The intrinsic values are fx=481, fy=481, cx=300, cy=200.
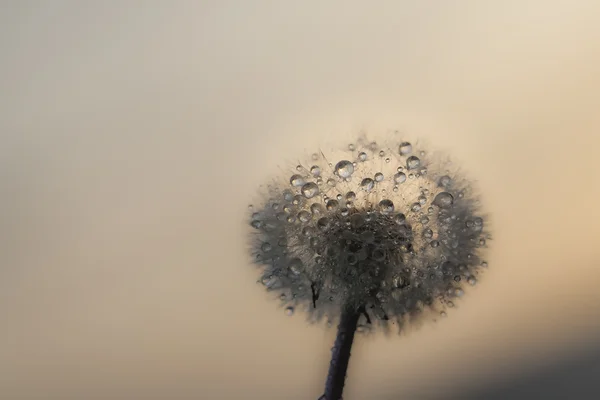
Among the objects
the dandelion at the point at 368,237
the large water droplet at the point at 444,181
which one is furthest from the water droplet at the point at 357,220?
the large water droplet at the point at 444,181

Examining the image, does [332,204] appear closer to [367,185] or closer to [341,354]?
[367,185]

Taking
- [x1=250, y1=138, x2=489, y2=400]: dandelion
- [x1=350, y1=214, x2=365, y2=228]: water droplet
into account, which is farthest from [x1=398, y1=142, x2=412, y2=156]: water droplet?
[x1=350, y1=214, x2=365, y2=228]: water droplet

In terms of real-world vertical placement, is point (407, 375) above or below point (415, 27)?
below

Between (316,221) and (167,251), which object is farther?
(167,251)

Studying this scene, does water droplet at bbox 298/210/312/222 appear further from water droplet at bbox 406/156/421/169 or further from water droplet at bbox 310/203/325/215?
water droplet at bbox 406/156/421/169

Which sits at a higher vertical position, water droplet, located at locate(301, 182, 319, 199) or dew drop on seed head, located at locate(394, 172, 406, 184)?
dew drop on seed head, located at locate(394, 172, 406, 184)

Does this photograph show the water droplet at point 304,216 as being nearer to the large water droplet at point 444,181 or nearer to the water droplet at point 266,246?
the water droplet at point 266,246

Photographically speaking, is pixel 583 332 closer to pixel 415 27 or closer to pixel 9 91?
pixel 415 27

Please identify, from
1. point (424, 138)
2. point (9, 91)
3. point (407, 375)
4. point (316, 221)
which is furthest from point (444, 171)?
point (9, 91)
